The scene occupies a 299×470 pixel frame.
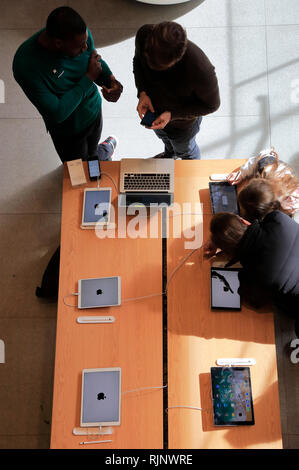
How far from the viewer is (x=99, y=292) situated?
2.24 m

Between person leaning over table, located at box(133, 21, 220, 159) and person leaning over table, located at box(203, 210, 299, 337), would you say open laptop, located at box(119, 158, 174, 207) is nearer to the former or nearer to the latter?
person leaning over table, located at box(133, 21, 220, 159)

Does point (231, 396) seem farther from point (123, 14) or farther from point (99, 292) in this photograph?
point (123, 14)

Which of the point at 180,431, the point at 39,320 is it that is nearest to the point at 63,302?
the point at 39,320

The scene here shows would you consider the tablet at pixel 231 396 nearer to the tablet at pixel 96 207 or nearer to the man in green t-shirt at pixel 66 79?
the tablet at pixel 96 207

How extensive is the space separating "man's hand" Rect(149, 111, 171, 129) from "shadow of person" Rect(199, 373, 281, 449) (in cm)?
150

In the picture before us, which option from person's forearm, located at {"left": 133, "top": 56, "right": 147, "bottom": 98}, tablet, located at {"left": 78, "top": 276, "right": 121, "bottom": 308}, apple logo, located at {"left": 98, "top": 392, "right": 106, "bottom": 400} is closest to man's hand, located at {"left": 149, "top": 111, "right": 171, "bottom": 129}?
person's forearm, located at {"left": 133, "top": 56, "right": 147, "bottom": 98}

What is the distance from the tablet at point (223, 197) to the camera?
2.37 meters

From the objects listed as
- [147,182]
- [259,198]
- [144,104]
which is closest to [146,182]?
[147,182]

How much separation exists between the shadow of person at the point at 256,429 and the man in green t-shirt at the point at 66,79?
176 cm

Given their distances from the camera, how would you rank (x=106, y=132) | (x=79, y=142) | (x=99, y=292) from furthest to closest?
(x=106, y=132)
(x=79, y=142)
(x=99, y=292)

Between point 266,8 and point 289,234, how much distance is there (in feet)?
7.95

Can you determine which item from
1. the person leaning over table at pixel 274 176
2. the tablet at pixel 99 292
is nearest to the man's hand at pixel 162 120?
the person leaning over table at pixel 274 176

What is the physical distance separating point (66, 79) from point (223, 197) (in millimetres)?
1097

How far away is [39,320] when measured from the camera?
2834mm
